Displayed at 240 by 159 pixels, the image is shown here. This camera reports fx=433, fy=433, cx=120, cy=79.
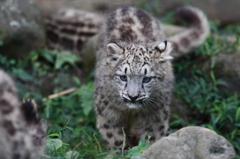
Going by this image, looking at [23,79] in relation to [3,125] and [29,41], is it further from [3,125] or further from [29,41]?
[3,125]

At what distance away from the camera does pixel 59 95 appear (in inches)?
303

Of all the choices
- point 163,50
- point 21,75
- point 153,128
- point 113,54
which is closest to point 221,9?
point 21,75

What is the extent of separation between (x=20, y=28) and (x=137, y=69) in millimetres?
3780

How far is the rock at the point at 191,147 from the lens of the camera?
13.1 feet

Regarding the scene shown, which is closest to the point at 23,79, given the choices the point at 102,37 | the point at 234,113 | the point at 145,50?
the point at 102,37

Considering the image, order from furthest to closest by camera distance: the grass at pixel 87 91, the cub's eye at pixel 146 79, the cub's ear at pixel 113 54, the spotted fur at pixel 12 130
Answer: the grass at pixel 87 91
the cub's ear at pixel 113 54
the cub's eye at pixel 146 79
the spotted fur at pixel 12 130

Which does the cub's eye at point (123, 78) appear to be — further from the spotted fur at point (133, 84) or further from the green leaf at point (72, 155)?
the green leaf at point (72, 155)

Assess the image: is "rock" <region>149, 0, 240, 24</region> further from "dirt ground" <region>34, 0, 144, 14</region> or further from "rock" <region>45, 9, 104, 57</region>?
"rock" <region>45, 9, 104, 57</region>

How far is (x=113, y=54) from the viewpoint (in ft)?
18.4

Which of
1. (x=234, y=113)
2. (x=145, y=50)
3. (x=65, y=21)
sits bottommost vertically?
(x=234, y=113)

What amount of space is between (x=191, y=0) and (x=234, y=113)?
4565 millimetres

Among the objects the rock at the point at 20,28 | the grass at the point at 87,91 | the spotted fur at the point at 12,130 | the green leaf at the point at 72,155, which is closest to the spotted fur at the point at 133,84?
the grass at the point at 87,91

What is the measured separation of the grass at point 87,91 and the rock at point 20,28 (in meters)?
0.20

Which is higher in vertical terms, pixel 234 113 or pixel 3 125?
pixel 3 125
